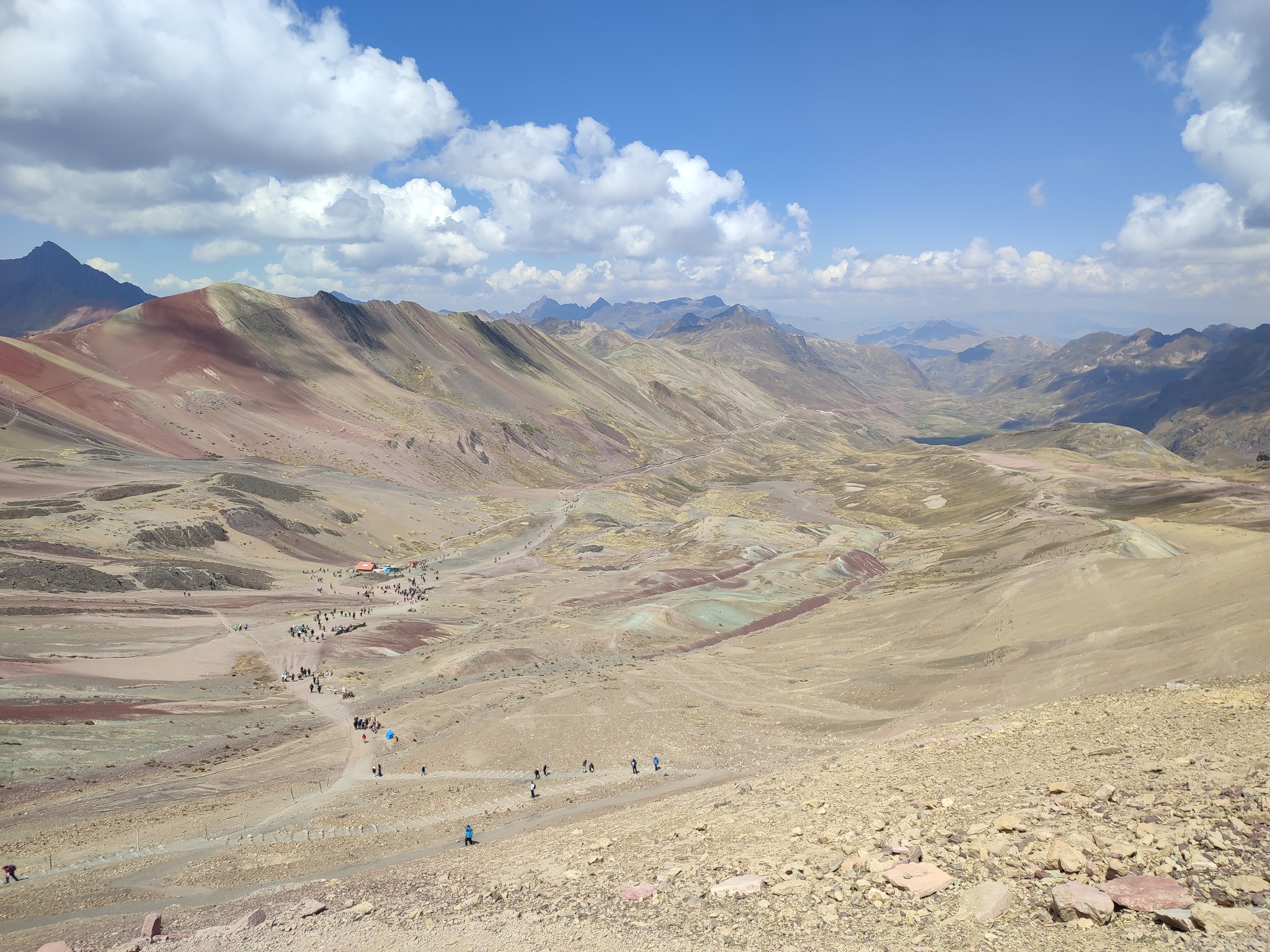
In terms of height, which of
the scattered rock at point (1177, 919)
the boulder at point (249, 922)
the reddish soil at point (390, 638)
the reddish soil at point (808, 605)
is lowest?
the reddish soil at point (808, 605)

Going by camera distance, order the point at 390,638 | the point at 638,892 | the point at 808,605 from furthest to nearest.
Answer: the point at 808,605
the point at 390,638
the point at 638,892

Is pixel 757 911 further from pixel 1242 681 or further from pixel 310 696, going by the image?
pixel 310 696

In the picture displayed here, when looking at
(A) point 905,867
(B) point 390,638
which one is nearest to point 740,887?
(A) point 905,867

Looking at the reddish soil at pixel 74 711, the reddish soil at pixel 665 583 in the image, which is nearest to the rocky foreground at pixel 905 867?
the reddish soil at pixel 74 711

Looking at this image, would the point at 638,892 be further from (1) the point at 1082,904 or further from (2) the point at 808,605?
(2) the point at 808,605

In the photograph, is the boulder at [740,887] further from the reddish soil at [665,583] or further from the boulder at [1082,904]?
the reddish soil at [665,583]

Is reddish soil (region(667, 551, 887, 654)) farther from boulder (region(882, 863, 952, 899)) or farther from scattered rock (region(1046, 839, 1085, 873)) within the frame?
scattered rock (region(1046, 839, 1085, 873))
